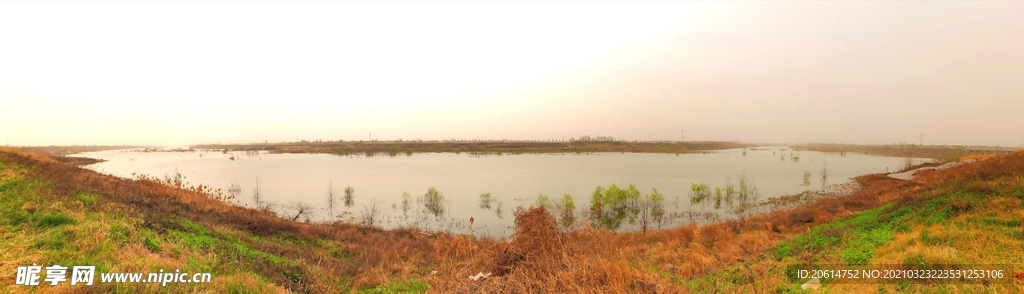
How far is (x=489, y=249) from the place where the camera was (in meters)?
6.09

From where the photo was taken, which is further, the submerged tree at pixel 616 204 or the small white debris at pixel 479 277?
the submerged tree at pixel 616 204

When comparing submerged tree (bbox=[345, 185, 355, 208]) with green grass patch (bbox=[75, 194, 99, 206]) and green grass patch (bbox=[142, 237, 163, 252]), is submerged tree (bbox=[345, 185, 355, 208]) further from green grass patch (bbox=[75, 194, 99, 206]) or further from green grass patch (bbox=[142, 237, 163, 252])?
green grass patch (bbox=[142, 237, 163, 252])

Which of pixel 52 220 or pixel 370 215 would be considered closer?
pixel 52 220

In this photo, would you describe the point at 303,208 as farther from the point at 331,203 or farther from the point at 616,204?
the point at 616,204

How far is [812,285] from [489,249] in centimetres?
457

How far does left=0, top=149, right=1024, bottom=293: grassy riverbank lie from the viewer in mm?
4895

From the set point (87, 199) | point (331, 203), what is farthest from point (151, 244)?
point (331, 203)

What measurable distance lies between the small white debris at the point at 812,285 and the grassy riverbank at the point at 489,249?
0.11m

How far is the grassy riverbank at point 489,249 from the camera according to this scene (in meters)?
4.89

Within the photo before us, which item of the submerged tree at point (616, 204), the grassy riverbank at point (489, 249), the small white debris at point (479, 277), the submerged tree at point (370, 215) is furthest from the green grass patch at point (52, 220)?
the submerged tree at point (616, 204)

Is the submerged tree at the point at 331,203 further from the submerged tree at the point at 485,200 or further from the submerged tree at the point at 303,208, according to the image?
the submerged tree at the point at 485,200

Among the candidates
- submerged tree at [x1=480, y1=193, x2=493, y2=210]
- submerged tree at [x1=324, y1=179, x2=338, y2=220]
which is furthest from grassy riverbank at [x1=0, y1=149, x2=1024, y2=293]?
submerged tree at [x1=480, y1=193, x2=493, y2=210]

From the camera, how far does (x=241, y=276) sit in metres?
5.34

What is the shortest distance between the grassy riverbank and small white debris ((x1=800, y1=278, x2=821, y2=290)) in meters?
0.11
